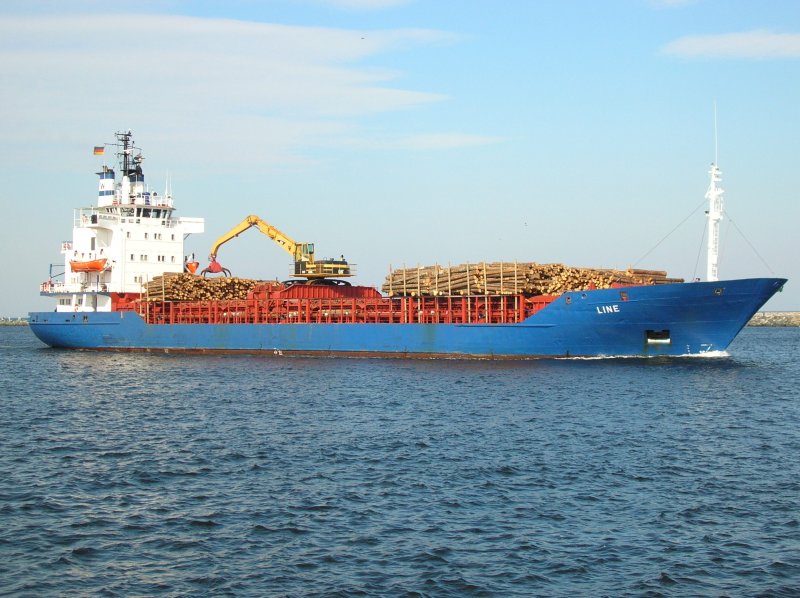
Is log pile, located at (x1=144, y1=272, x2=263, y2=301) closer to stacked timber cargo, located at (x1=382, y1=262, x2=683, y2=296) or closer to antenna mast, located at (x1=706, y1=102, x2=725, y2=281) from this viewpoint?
stacked timber cargo, located at (x1=382, y1=262, x2=683, y2=296)

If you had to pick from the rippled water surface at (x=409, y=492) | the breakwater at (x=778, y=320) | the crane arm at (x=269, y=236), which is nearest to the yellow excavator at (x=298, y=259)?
the crane arm at (x=269, y=236)

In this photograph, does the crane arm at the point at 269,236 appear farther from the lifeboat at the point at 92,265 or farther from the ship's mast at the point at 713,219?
the ship's mast at the point at 713,219

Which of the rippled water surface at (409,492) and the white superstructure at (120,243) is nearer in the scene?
the rippled water surface at (409,492)

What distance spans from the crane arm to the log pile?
3311 millimetres

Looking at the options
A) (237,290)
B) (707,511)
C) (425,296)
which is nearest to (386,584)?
(707,511)

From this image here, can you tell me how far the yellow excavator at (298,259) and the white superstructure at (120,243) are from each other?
8.26ft

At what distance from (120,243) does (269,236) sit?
351 inches

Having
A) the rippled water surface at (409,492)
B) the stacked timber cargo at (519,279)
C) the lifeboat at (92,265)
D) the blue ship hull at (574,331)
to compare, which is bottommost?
the rippled water surface at (409,492)

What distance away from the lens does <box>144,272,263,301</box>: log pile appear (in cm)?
4909

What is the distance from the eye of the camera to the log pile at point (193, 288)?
49.1 m

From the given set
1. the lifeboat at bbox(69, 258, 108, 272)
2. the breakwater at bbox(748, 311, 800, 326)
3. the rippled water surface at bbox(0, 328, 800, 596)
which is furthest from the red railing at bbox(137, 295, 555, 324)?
the breakwater at bbox(748, 311, 800, 326)

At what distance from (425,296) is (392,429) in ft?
62.5

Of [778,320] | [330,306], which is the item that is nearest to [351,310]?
[330,306]

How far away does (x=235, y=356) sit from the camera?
46438mm
